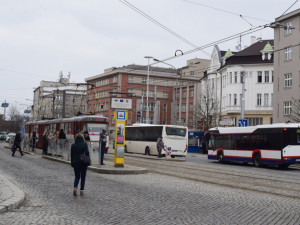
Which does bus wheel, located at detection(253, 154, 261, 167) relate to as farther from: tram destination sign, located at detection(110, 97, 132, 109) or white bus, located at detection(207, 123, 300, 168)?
tram destination sign, located at detection(110, 97, 132, 109)

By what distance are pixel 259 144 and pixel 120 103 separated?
12.2 meters

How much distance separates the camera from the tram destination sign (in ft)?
67.0

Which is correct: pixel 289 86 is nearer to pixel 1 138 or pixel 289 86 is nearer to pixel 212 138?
pixel 212 138

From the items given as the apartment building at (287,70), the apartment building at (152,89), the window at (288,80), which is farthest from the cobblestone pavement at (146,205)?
the apartment building at (152,89)

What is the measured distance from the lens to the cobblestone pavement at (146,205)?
28.4 feet

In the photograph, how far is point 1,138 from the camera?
8469 centimetres

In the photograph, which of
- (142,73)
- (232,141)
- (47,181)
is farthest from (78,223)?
(142,73)

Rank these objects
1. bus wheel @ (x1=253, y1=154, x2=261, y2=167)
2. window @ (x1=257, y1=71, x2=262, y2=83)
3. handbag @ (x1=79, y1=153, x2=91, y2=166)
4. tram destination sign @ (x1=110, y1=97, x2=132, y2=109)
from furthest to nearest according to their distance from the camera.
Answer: window @ (x1=257, y1=71, x2=262, y2=83) < bus wheel @ (x1=253, y1=154, x2=261, y2=167) < tram destination sign @ (x1=110, y1=97, x2=132, y2=109) < handbag @ (x1=79, y1=153, x2=91, y2=166)

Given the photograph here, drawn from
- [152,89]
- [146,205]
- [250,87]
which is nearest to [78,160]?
[146,205]

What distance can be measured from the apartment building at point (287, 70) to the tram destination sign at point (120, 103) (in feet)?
97.5

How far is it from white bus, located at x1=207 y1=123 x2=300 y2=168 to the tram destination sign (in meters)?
11.1

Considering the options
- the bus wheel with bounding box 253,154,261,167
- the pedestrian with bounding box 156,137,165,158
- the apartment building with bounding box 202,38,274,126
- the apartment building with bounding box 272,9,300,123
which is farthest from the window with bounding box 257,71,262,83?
the bus wheel with bounding box 253,154,261,167

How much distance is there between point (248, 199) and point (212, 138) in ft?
75.6

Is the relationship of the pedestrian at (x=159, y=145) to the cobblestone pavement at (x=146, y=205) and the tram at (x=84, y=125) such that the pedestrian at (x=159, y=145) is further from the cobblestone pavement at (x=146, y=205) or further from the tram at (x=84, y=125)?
the cobblestone pavement at (x=146, y=205)
